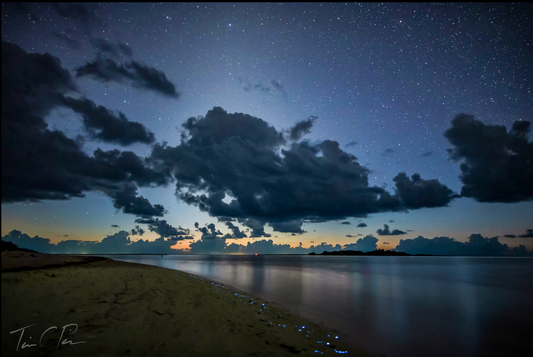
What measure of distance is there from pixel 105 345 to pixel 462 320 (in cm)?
1797

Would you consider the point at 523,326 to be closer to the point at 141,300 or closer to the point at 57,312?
the point at 141,300

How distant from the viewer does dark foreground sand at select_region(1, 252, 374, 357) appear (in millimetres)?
5262

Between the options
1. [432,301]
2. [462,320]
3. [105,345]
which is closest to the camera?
[105,345]

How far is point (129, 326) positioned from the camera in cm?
659

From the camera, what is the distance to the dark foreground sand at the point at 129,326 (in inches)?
207

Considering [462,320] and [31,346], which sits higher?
[31,346]

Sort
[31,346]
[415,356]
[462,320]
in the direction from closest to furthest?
[31,346] → [415,356] → [462,320]

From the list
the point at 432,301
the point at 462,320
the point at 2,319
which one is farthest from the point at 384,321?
the point at 2,319

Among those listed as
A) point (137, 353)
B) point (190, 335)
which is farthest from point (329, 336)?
point (137, 353)

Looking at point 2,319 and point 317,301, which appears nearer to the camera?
point 2,319

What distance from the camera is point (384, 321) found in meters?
13.2

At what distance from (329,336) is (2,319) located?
31.7 feet

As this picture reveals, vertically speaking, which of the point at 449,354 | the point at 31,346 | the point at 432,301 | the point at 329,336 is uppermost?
the point at 31,346

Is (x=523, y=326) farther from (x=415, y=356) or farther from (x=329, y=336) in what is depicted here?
(x=329, y=336)
